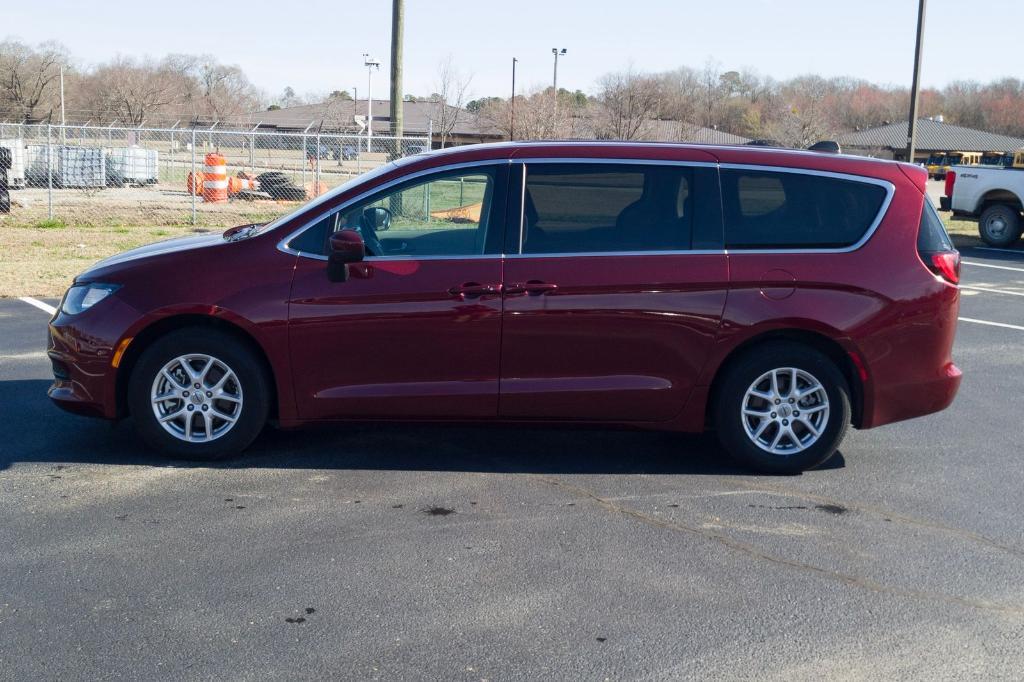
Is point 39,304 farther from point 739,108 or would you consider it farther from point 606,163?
point 739,108

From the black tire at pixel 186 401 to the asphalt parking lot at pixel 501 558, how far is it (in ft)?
0.38

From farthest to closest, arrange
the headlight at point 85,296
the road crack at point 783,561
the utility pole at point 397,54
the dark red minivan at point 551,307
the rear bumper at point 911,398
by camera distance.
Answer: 1. the utility pole at point 397,54
2. the rear bumper at point 911,398
3. the headlight at point 85,296
4. the dark red minivan at point 551,307
5. the road crack at point 783,561

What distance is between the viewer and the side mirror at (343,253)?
574 cm

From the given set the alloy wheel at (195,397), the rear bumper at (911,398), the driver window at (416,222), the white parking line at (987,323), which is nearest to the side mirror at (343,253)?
the driver window at (416,222)

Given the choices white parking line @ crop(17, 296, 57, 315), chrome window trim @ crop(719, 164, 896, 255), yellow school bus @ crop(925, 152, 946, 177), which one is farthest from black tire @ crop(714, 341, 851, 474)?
yellow school bus @ crop(925, 152, 946, 177)

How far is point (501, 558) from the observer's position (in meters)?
4.73

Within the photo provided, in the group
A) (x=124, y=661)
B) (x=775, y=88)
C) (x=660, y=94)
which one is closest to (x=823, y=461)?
(x=124, y=661)

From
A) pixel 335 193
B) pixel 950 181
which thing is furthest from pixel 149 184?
pixel 335 193

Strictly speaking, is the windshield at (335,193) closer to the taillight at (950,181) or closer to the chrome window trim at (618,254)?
the chrome window trim at (618,254)

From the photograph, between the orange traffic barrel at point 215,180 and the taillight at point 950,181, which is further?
the orange traffic barrel at point 215,180

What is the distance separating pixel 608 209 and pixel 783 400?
1.46 metres

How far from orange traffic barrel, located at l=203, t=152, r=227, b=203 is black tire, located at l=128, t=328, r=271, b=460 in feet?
62.8

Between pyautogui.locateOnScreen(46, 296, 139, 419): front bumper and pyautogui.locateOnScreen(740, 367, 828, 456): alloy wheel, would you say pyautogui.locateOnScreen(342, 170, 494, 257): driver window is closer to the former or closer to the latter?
pyautogui.locateOnScreen(46, 296, 139, 419): front bumper

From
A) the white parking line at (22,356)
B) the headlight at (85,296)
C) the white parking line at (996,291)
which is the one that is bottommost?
the white parking line at (22,356)
